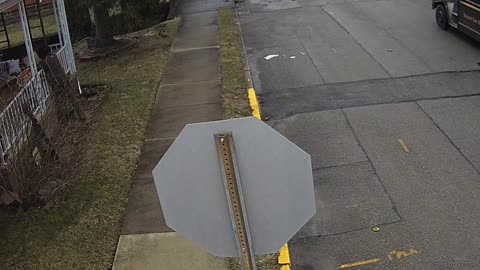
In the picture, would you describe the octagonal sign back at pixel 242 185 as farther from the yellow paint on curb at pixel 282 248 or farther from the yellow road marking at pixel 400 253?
the yellow road marking at pixel 400 253

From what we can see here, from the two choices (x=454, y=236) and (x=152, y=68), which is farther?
(x=152, y=68)

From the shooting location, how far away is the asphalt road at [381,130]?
5934 millimetres

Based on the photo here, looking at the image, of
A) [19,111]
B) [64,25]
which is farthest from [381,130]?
Result: [64,25]

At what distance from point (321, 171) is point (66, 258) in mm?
3425

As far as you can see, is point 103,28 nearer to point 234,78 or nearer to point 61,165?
point 234,78

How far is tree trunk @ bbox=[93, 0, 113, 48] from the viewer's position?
583 inches

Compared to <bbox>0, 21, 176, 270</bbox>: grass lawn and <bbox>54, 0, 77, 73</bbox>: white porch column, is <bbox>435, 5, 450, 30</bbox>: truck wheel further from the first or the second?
<bbox>54, 0, 77, 73</bbox>: white porch column

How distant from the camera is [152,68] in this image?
514 inches

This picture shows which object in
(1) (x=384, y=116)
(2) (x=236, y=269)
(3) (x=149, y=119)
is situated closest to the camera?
(2) (x=236, y=269)

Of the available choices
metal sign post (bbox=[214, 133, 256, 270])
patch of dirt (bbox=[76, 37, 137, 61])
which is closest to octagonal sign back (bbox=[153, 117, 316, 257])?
metal sign post (bbox=[214, 133, 256, 270])

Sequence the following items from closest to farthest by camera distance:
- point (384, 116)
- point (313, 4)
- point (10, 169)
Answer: point (10, 169) < point (384, 116) < point (313, 4)

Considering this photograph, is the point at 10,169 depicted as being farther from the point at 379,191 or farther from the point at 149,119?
the point at 379,191

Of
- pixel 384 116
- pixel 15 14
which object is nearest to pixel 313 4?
pixel 15 14

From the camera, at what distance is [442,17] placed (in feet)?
46.4
